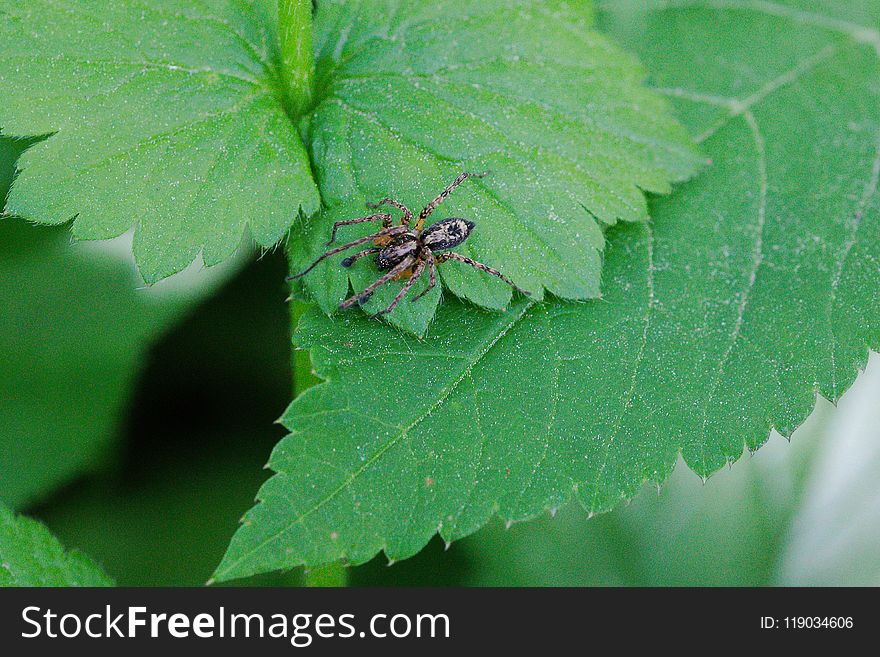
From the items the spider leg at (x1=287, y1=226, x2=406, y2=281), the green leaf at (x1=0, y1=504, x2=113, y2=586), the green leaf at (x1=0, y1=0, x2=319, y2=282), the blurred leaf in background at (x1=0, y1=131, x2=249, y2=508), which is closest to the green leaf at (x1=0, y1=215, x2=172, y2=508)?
the blurred leaf in background at (x1=0, y1=131, x2=249, y2=508)

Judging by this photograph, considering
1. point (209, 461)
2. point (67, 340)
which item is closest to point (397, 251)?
point (209, 461)

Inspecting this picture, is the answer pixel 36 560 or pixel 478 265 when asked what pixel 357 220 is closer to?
pixel 478 265

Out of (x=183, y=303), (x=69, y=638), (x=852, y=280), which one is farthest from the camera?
(x=183, y=303)

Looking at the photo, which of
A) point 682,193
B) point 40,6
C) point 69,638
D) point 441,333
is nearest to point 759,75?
point 682,193

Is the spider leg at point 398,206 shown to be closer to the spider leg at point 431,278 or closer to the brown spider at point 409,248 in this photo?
the brown spider at point 409,248

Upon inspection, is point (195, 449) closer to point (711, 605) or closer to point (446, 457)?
point (446, 457)

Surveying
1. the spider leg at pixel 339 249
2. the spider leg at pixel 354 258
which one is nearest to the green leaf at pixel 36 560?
the spider leg at pixel 339 249
